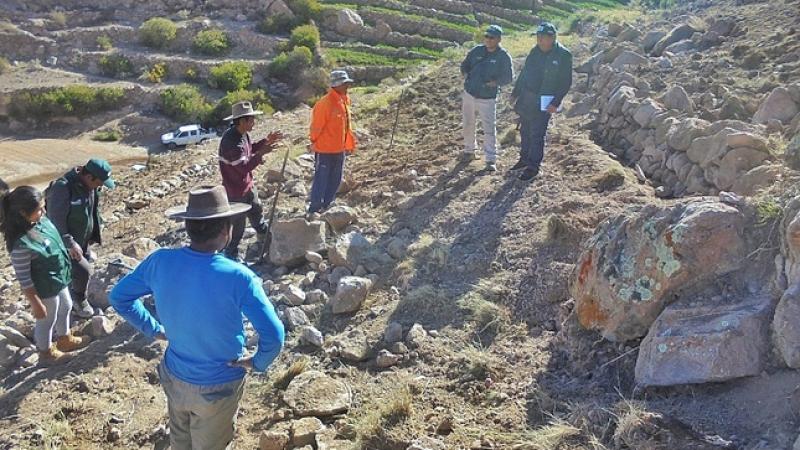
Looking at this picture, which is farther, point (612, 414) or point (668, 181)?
point (668, 181)

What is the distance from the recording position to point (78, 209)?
219 inches

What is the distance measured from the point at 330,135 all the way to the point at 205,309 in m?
4.40

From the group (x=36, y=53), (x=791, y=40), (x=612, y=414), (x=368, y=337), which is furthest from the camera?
(x=36, y=53)

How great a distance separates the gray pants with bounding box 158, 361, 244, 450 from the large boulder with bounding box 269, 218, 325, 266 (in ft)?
10.9

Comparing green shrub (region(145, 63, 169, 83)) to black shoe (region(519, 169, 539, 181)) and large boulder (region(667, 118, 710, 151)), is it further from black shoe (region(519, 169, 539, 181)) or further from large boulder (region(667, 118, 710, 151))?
large boulder (region(667, 118, 710, 151))

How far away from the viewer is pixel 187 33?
31219 mm

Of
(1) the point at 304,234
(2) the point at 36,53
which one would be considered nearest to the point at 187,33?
(2) the point at 36,53

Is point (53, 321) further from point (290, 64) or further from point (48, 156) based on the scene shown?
point (290, 64)

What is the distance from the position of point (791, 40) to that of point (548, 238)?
4.78 meters

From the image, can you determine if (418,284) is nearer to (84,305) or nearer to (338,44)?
(84,305)

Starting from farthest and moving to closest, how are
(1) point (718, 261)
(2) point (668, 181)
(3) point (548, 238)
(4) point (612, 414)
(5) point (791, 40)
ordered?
(5) point (791, 40), (2) point (668, 181), (3) point (548, 238), (1) point (718, 261), (4) point (612, 414)

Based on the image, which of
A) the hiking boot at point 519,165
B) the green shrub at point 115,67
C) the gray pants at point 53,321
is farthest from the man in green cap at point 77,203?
the green shrub at point 115,67

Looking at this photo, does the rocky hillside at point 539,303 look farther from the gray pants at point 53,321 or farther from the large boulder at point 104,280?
the gray pants at point 53,321

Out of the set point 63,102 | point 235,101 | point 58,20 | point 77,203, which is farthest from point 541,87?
point 58,20
